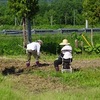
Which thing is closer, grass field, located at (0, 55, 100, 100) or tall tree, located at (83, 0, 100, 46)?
grass field, located at (0, 55, 100, 100)

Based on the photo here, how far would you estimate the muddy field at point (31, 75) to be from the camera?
500 inches

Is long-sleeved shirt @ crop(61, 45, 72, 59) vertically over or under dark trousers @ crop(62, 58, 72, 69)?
over

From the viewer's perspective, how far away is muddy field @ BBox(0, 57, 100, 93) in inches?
500

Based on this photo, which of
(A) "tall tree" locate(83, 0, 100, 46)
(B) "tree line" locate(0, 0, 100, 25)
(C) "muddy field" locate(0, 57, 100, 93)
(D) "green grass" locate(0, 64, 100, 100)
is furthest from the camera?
(B) "tree line" locate(0, 0, 100, 25)

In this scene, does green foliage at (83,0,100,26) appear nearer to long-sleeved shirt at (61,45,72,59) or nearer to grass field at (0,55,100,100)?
grass field at (0,55,100,100)

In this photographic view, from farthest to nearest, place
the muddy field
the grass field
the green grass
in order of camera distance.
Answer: the muddy field
the grass field
the green grass

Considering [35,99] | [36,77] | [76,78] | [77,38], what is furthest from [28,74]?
[77,38]

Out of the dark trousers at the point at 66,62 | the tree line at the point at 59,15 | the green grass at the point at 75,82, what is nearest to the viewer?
the green grass at the point at 75,82

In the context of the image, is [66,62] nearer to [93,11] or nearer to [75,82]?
[75,82]

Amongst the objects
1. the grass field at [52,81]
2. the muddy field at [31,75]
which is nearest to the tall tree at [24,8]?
the muddy field at [31,75]

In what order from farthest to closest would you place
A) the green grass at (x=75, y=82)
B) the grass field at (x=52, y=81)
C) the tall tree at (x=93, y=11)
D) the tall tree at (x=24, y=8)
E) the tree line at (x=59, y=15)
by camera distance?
the tree line at (x=59, y=15) < the tall tree at (x=93, y=11) < the tall tree at (x=24, y=8) < the grass field at (x=52, y=81) < the green grass at (x=75, y=82)

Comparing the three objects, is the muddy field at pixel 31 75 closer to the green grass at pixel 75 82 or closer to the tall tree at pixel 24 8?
the green grass at pixel 75 82

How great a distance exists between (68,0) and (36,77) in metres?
68.7

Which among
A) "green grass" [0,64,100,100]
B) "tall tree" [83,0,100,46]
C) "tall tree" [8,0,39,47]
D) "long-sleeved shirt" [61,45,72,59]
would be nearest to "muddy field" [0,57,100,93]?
"green grass" [0,64,100,100]
